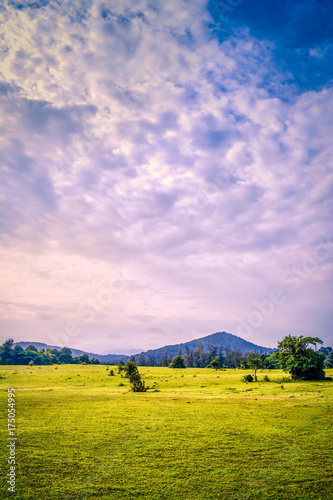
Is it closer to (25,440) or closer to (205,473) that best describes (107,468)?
(205,473)

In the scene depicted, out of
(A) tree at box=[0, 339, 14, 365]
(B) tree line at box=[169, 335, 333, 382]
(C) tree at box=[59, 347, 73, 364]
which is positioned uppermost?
(B) tree line at box=[169, 335, 333, 382]

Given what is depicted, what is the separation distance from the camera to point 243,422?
17.2 m

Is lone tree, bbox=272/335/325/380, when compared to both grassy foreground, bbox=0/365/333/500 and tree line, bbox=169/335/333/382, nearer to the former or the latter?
tree line, bbox=169/335/333/382

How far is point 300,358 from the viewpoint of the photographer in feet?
142

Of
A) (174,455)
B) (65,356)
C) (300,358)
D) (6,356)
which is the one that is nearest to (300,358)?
(300,358)

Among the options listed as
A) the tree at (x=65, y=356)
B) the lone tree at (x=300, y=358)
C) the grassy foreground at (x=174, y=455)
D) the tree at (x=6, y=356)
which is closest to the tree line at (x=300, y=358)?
the lone tree at (x=300, y=358)

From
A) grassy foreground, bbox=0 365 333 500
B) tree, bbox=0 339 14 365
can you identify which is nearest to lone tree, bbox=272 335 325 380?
grassy foreground, bbox=0 365 333 500

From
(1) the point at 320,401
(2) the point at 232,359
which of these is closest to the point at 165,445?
(1) the point at 320,401

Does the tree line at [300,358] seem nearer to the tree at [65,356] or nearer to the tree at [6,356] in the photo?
the tree at [6,356]

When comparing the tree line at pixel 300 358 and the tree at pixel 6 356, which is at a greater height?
the tree line at pixel 300 358

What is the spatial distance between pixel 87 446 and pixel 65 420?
6.20 meters

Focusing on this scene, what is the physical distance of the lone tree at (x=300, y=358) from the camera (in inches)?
1657

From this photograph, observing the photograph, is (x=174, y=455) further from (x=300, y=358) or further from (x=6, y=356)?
(x=6, y=356)

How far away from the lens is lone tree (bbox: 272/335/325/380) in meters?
42.1
